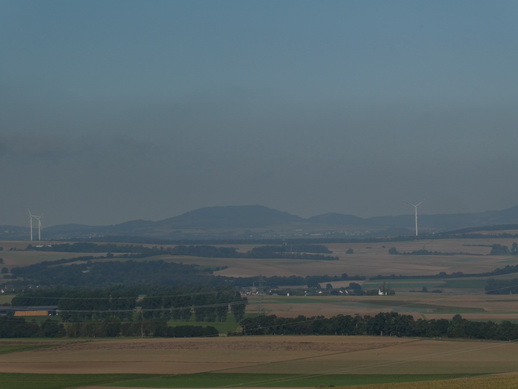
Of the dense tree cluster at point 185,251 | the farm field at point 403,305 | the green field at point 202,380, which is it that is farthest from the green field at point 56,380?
the dense tree cluster at point 185,251

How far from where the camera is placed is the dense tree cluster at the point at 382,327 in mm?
62312

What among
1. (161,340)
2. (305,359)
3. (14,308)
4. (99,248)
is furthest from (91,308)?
(99,248)

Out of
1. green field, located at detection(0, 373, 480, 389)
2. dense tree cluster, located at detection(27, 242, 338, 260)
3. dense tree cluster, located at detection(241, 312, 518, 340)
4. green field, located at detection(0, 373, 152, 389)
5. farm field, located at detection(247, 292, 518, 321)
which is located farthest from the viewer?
dense tree cluster, located at detection(27, 242, 338, 260)

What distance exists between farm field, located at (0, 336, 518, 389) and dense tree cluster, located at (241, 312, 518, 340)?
2.72m

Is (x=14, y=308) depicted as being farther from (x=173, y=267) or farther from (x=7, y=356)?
(x=173, y=267)

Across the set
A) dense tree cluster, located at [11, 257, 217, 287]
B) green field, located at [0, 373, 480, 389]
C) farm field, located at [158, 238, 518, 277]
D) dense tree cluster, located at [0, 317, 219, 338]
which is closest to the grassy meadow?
green field, located at [0, 373, 480, 389]

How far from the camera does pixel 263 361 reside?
53.1 metres

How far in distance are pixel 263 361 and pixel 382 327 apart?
15.4 m

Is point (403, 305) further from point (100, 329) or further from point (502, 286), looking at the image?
point (100, 329)

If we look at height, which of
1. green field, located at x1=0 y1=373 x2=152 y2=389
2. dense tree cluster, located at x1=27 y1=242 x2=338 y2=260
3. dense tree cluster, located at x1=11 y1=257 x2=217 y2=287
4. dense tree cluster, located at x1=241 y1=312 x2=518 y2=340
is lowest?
green field, located at x1=0 y1=373 x2=152 y2=389

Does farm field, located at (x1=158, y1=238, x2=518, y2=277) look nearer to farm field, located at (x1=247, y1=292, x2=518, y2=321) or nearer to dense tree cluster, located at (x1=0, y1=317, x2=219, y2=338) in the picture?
farm field, located at (x1=247, y1=292, x2=518, y2=321)

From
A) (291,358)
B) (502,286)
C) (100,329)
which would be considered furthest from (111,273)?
(291,358)

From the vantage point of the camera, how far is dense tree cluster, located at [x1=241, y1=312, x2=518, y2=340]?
204 feet

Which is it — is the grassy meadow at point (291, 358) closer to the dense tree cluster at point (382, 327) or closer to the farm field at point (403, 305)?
the farm field at point (403, 305)
